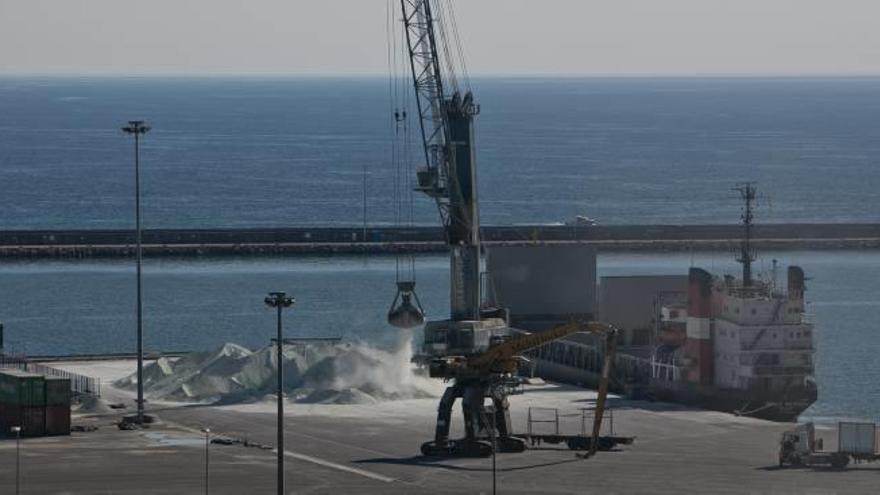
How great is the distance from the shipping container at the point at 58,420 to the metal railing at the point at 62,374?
8.85 meters

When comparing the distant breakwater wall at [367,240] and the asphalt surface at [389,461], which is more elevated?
the distant breakwater wall at [367,240]

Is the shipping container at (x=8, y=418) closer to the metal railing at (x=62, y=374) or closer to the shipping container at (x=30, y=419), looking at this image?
the shipping container at (x=30, y=419)

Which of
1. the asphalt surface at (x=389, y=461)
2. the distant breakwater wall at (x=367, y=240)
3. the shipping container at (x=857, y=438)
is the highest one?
the distant breakwater wall at (x=367, y=240)

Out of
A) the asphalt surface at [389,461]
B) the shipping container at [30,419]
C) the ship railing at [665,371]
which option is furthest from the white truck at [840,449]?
the shipping container at [30,419]

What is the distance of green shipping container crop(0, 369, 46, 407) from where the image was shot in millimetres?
84688

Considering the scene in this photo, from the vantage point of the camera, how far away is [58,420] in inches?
3354

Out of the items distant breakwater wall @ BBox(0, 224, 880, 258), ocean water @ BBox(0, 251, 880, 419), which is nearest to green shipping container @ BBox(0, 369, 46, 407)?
ocean water @ BBox(0, 251, 880, 419)

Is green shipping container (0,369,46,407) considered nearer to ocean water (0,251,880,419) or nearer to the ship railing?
ocean water (0,251,880,419)

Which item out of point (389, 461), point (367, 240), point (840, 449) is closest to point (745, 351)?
point (840, 449)

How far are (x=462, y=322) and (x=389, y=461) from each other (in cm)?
800

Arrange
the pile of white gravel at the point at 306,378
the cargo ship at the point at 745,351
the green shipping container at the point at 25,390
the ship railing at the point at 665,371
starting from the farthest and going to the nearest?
the ship railing at the point at 665,371
the pile of white gravel at the point at 306,378
the cargo ship at the point at 745,351
the green shipping container at the point at 25,390

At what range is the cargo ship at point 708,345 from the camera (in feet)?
307

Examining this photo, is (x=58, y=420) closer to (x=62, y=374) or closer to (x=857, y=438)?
(x=62, y=374)

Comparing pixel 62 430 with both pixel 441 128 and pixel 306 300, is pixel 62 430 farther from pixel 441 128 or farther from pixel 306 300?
pixel 306 300
